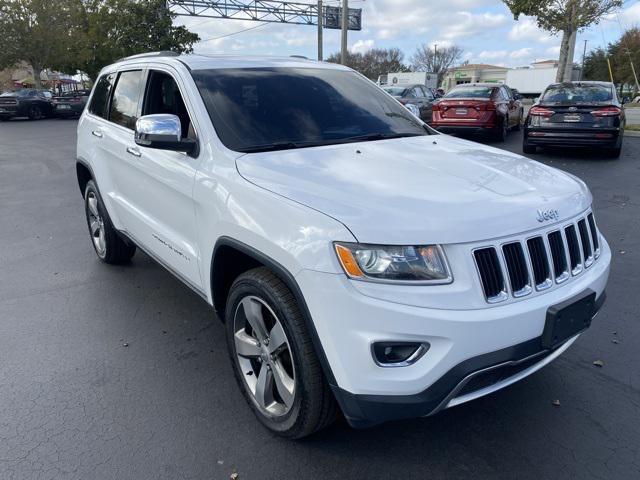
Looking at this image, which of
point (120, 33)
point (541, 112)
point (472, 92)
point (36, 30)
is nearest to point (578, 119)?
point (541, 112)

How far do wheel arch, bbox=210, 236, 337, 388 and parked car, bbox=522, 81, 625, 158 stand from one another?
9545mm

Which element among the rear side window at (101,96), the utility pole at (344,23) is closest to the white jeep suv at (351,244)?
the rear side window at (101,96)

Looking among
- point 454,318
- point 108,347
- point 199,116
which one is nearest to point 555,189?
point 454,318

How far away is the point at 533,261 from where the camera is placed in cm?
238

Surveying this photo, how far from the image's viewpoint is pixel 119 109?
178 inches

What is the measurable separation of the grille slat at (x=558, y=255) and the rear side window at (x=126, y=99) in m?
3.10

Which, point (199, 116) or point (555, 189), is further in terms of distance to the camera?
point (199, 116)

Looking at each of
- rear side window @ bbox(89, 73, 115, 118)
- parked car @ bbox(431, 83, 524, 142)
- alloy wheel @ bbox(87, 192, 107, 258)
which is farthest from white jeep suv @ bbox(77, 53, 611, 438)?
parked car @ bbox(431, 83, 524, 142)

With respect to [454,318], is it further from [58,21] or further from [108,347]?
[58,21]

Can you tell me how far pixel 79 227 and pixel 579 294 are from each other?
→ 6.04 metres

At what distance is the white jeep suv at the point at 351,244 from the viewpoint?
7.06ft

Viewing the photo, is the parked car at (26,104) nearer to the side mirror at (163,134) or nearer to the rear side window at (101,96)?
the rear side window at (101,96)

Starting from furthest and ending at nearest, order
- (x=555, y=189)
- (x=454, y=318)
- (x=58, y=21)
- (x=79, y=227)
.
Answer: (x=58, y=21) → (x=79, y=227) → (x=555, y=189) → (x=454, y=318)

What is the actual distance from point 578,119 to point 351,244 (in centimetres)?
1003
